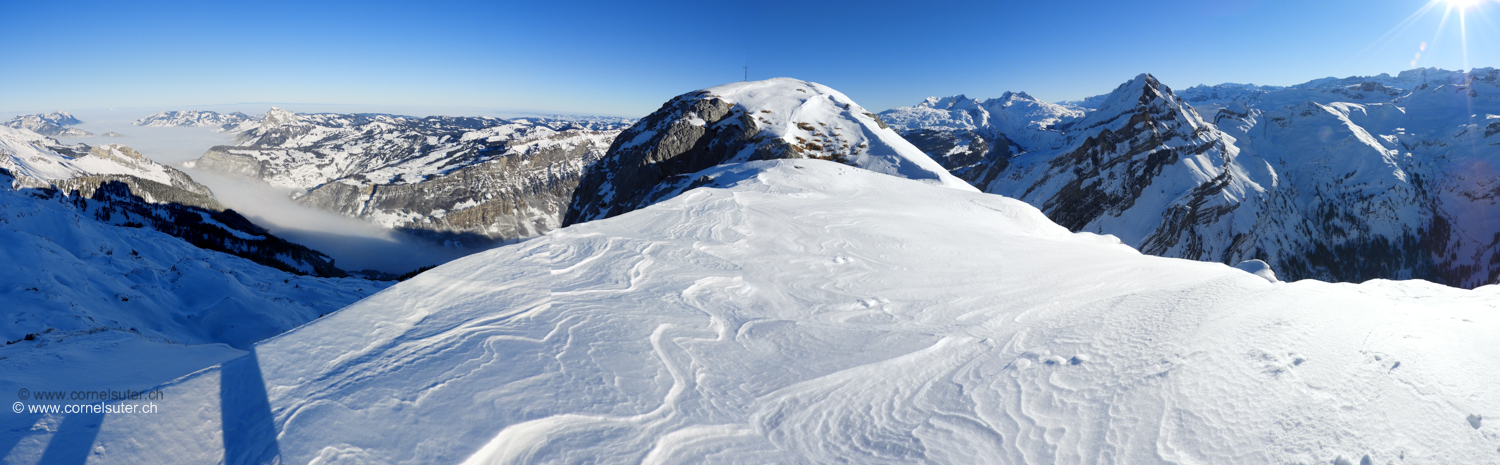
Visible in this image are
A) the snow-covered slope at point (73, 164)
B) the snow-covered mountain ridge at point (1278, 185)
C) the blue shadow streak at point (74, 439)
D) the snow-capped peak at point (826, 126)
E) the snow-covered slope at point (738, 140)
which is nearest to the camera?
the blue shadow streak at point (74, 439)

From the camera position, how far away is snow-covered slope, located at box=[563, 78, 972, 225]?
3475cm

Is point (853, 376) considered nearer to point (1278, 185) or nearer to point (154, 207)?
point (1278, 185)

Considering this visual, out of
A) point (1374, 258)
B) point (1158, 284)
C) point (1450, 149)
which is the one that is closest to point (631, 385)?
point (1158, 284)

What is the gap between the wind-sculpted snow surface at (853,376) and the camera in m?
3.57

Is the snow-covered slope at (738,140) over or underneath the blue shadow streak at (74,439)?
over

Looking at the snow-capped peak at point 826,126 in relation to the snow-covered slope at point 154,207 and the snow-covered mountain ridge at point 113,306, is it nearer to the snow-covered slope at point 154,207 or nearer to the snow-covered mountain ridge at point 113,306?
the snow-covered mountain ridge at point 113,306

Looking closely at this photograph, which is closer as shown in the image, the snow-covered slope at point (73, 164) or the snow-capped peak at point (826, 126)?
the snow-capped peak at point (826, 126)

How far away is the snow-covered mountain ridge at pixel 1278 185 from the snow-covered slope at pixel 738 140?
39258mm

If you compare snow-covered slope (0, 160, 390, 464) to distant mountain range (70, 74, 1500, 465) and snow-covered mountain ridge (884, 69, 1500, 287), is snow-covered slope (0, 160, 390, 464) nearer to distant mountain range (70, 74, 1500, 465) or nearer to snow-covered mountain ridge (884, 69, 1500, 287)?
distant mountain range (70, 74, 1500, 465)

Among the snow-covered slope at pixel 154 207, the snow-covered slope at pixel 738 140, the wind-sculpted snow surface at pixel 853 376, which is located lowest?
the snow-covered slope at pixel 154 207

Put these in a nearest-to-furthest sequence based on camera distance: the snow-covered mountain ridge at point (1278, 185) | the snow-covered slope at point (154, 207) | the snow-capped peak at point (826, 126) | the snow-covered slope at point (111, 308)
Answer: the snow-covered slope at point (111, 308)
the snow-capped peak at point (826, 126)
the snow-covered mountain ridge at point (1278, 185)
the snow-covered slope at point (154, 207)

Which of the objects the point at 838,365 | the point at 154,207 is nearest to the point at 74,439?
the point at 838,365

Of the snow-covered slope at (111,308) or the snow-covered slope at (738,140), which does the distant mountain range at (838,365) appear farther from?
the snow-covered slope at (738,140)

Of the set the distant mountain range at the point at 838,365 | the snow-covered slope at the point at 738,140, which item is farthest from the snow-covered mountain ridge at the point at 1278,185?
the distant mountain range at the point at 838,365
